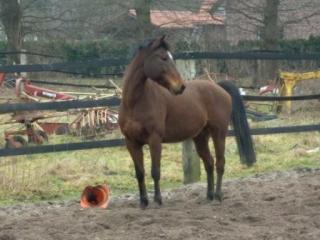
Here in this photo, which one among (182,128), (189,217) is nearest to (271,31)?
(182,128)

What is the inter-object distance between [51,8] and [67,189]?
18326 millimetres

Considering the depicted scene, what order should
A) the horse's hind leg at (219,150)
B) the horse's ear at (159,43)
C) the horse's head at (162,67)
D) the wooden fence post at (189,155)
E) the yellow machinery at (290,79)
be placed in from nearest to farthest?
the horse's head at (162,67), the horse's ear at (159,43), the horse's hind leg at (219,150), the wooden fence post at (189,155), the yellow machinery at (290,79)

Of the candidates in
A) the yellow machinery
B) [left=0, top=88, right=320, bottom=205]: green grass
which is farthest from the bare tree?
[left=0, top=88, right=320, bottom=205]: green grass

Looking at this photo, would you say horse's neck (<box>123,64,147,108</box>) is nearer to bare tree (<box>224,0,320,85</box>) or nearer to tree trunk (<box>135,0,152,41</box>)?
tree trunk (<box>135,0,152,41</box>)

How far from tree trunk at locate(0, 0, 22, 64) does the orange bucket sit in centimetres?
1784

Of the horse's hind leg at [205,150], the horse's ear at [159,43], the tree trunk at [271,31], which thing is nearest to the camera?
the horse's ear at [159,43]

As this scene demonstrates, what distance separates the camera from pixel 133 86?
679 centimetres

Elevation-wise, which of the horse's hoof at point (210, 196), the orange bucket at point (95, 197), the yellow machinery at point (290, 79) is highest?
the orange bucket at point (95, 197)

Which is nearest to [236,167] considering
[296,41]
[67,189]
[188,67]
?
[188,67]

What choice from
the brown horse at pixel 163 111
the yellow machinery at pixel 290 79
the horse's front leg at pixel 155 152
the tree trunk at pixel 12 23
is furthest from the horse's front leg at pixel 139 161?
the tree trunk at pixel 12 23

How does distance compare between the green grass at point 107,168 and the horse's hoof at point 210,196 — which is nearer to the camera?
the horse's hoof at point 210,196

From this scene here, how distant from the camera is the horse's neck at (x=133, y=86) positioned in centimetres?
675

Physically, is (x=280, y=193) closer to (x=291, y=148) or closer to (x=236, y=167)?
(x=236, y=167)

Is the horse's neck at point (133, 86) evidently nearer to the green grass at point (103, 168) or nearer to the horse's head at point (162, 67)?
the horse's head at point (162, 67)
